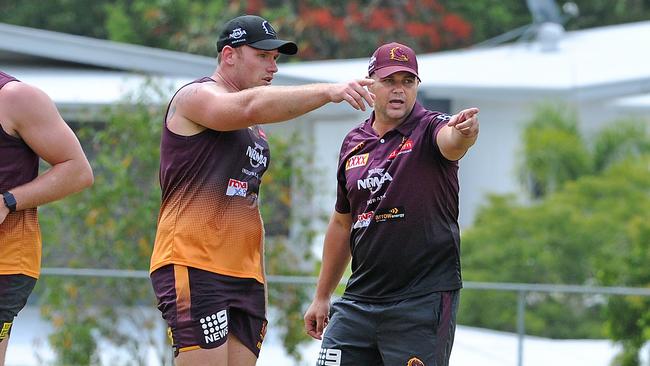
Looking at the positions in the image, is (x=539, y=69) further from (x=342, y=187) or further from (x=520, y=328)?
(x=342, y=187)

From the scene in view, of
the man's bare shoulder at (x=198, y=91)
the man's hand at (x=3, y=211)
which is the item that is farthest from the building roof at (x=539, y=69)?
the man's hand at (x=3, y=211)

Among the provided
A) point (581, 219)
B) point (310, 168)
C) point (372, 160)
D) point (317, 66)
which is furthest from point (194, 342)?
point (317, 66)

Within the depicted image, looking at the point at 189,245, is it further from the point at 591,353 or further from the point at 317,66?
the point at 317,66

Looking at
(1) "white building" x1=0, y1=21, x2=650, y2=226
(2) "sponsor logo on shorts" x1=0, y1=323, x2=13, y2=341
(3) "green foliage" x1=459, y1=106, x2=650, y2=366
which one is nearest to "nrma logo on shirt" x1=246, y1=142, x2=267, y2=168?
(2) "sponsor logo on shorts" x1=0, y1=323, x2=13, y2=341

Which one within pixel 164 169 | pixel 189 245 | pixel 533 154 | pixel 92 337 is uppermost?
pixel 533 154

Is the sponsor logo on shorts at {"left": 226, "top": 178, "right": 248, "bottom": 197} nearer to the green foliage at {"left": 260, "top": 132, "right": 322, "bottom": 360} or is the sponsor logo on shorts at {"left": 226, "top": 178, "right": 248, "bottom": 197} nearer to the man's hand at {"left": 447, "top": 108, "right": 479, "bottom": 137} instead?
the man's hand at {"left": 447, "top": 108, "right": 479, "bottom": 137}

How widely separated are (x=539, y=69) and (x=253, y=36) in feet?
48.6

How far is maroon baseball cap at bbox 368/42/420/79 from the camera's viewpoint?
5820 mm

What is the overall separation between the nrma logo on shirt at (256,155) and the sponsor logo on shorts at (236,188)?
0.11 m

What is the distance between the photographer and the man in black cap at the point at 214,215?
222 inches

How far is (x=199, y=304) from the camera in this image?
5.65 m

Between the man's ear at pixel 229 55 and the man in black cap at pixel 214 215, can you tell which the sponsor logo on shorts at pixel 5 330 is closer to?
the man in black cap at pixel 214 215

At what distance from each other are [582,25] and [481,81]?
16.0 m

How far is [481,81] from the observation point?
61.2 feet
